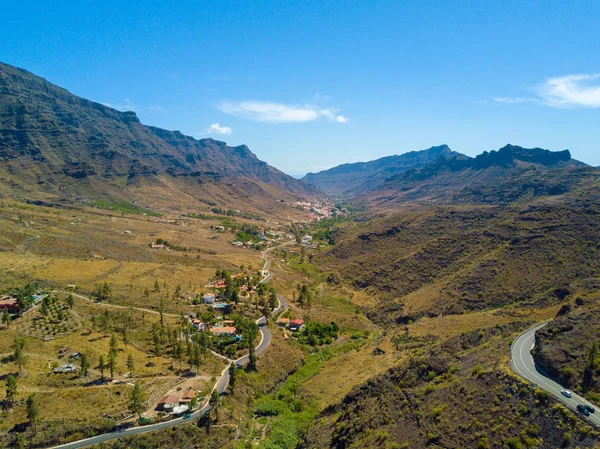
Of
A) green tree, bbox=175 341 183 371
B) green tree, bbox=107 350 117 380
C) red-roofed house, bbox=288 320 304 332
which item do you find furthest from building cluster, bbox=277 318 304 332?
green tree, bbox=107 350 117 380

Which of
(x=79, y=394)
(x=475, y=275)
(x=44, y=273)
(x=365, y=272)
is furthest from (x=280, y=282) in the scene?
(x=79, y=394)

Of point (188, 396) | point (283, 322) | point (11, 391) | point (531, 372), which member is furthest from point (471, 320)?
point (11, 391)

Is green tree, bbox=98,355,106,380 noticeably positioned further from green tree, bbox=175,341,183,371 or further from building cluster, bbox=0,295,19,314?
building cluster, bbox=0,295,19,314

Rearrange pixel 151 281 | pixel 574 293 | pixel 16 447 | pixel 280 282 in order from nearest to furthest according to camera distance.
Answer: pixel 16 447 < pixel 574 293 < pixel 151 281 < pixel 280 282

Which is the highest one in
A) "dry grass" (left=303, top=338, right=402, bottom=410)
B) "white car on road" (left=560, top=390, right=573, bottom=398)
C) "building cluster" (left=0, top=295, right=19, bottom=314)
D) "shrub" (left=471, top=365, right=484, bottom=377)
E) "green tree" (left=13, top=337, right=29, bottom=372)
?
"white car on road" (left=560, top=390, right=573, bottom=398)

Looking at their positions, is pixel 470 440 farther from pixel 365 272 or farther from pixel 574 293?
pixel 365 272

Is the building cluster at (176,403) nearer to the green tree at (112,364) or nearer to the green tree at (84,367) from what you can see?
the green tree at (112,364)

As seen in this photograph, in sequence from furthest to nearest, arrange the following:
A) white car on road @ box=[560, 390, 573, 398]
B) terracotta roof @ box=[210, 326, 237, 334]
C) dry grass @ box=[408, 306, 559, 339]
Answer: terracotta roof @ box=[210, 326, 237, 334] → dry grass @ box=[408, 306, 559, 339] → white car on road @ box=[560, 390, 573, 398]

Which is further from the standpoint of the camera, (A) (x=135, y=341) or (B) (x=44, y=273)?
(B) (x=44, y=273)
